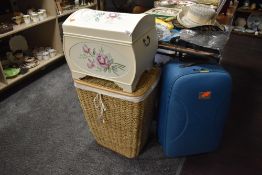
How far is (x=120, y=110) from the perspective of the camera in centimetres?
121

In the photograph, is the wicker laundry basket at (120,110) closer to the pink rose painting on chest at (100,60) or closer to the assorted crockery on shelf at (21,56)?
the pink rose painting on chest at (100,60)

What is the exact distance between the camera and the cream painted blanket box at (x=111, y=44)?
1.02 m

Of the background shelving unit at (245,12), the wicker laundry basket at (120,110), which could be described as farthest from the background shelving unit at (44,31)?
the background shelving unit at (245,12)

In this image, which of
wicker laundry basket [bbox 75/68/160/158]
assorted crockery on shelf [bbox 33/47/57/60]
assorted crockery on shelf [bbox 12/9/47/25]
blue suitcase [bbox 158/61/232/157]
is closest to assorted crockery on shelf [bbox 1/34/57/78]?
assorted crockery on shelf [bbox 33/47/57/60]

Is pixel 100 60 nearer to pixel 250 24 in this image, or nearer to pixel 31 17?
pixel 31 17

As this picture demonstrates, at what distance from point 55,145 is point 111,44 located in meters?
0.85

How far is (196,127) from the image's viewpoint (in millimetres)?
1274

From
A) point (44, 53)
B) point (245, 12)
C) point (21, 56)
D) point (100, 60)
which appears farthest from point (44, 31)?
point (245, 12)

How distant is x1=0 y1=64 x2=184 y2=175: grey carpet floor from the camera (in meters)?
1.37

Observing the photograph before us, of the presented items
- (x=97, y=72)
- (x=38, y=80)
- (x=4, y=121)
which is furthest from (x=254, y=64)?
(x=4, y=121)

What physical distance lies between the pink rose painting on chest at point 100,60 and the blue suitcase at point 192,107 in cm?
28

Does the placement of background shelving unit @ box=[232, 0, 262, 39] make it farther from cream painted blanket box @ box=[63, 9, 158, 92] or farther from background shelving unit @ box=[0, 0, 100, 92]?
cream painted blanket box @ box=[63, 9, 158, 92]

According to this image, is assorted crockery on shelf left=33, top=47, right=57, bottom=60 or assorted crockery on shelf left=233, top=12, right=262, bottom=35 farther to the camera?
assorted crockery on shelf left=233, top=12, right=262, bottom=35

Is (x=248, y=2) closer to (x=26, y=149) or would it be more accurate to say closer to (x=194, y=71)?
(x=194, y=71)
